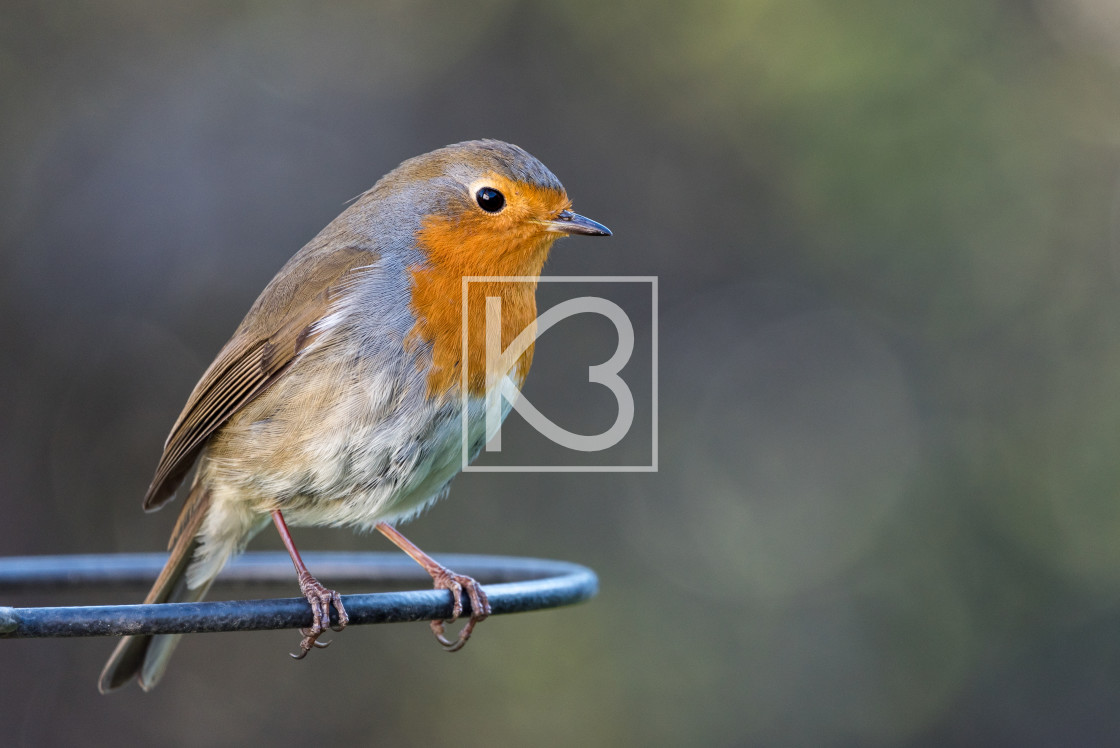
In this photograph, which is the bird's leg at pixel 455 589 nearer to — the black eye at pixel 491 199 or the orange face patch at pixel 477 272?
the orange face patch at pixel 477 272

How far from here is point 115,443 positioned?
18.3 feet

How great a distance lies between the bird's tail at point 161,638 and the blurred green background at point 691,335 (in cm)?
233

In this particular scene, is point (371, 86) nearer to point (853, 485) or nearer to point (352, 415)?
point (853, 485)

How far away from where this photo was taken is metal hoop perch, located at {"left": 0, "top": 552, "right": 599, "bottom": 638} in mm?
1895

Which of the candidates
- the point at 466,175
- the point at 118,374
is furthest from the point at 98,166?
the point at 466,175

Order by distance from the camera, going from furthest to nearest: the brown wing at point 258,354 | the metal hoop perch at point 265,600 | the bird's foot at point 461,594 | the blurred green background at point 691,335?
the blurred green background at point 691,335
the brown wing at point 258,354
the bird's foot at point 461,594
the metal hoop perch at point 265,600

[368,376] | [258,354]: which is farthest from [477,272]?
[258,354]

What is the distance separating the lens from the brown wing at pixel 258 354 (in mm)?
3020

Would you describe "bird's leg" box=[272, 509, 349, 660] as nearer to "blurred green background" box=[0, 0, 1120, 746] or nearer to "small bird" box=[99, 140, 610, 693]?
"small bird" box=[99, 140, 610, 693]

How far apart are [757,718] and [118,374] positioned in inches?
139

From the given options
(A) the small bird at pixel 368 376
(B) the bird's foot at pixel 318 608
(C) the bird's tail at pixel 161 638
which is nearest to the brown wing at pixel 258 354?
(A) the small bird at pixel 368 376

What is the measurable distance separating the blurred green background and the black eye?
289 centimetres

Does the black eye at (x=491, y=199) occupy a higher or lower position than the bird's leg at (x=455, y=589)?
higher

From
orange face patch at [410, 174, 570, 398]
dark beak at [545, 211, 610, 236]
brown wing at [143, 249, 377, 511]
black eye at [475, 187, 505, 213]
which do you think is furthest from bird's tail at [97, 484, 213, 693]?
dark beak at [545, 211, 610, 236]
